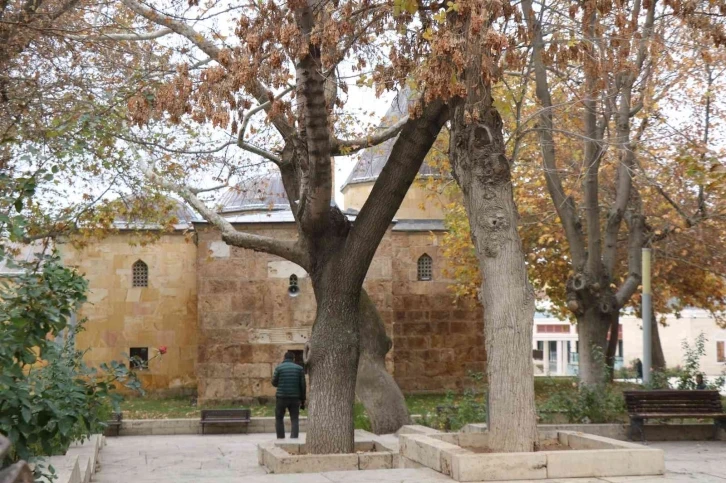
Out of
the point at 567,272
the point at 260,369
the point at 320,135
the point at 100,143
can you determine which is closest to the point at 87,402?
the point at 320,135

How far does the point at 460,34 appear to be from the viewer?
855cm

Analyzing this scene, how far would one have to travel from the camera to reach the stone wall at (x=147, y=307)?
26.4m

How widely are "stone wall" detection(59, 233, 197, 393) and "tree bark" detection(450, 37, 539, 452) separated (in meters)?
18.4

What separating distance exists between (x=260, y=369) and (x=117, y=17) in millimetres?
10952

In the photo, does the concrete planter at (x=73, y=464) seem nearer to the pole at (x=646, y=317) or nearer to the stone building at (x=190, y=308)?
the pole at (x=646, y=317)

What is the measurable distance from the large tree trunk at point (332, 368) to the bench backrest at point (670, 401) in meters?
5.17

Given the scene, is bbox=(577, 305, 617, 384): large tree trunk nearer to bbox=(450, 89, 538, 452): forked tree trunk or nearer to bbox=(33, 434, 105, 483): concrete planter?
bbox=(450, 89, 538, 452): forked tree trunk

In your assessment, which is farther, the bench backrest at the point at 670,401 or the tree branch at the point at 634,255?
the tree branch at the point at 634,255

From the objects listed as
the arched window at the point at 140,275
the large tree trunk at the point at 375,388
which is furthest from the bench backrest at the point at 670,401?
the arched window at the point at 140,275

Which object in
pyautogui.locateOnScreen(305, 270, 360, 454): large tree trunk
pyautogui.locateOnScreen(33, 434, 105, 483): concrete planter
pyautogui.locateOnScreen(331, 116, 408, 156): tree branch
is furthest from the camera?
pyautogui.locateOnScreen(331, 116, 408, 156): tree branch

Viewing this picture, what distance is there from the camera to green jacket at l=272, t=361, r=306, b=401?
47.1 feet

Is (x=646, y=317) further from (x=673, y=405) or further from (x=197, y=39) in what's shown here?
(x=197, y=39)

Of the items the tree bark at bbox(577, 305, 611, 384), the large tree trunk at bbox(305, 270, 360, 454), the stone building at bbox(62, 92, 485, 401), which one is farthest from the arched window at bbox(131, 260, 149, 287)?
the large tree trunk at bbox(305, 270, 360, 454)

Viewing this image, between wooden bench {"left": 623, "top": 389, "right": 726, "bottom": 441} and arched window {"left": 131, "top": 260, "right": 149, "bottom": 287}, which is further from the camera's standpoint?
arched window {"left": 131, "top": 260, "right": 149, "bottom": 287}
